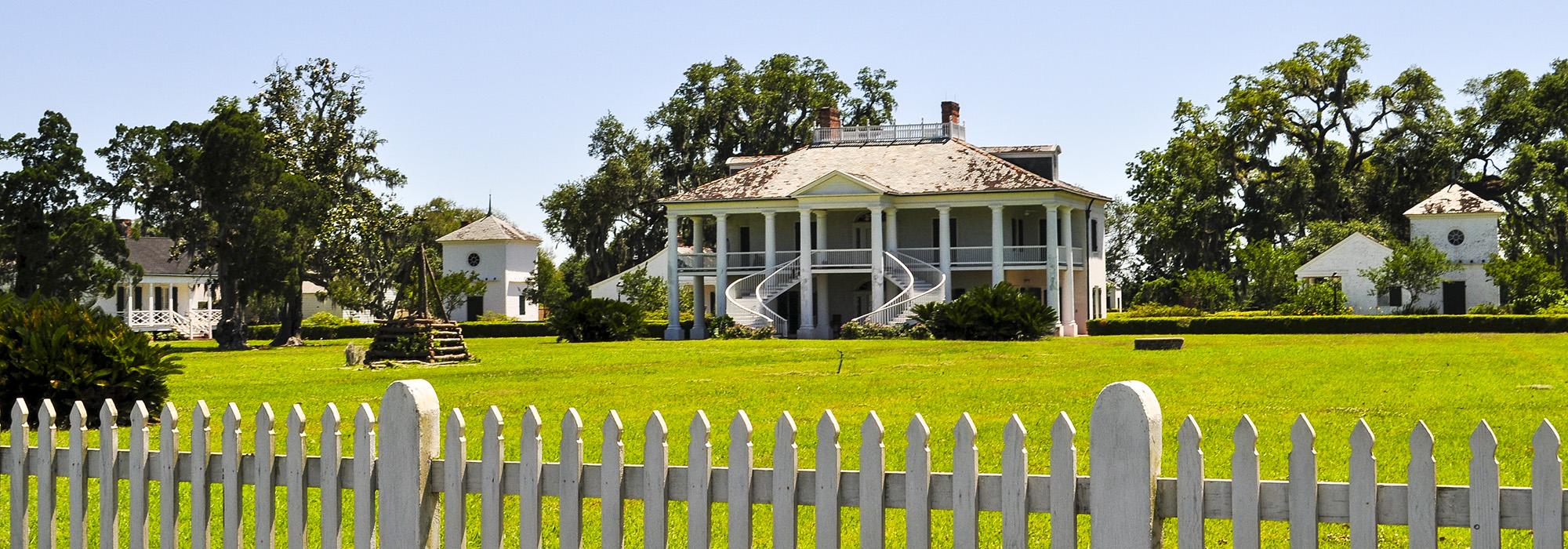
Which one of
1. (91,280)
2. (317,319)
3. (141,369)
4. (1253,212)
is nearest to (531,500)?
(141,369)

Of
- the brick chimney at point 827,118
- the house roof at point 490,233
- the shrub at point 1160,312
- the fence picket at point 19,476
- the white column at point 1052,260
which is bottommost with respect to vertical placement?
the fence picket at point 19,476

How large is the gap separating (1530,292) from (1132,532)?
55.9m

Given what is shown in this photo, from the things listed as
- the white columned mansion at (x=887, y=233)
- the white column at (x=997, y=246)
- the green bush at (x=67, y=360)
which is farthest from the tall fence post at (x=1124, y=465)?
the white column at (x=997, y=246)

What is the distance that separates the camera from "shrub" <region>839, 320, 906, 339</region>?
47.3 meters

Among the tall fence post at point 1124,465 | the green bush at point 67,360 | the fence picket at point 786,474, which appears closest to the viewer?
the tall fence post at point 1124,465

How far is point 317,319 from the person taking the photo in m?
65.1

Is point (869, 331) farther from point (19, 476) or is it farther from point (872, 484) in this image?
point (872, 484)

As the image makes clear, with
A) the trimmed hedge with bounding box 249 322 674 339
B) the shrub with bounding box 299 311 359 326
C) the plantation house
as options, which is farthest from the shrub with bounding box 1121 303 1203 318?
the shrub with bounding box 299 311 359 326

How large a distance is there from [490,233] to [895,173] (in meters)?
28.8

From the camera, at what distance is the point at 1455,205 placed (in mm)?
62562

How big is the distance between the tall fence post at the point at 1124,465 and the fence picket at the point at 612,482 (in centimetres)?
163

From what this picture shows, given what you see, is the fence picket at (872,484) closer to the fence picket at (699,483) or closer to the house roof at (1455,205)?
the fence picket at (699,483)

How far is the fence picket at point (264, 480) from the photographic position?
618 cm

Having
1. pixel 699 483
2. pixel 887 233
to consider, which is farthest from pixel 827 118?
pixel 699 483
